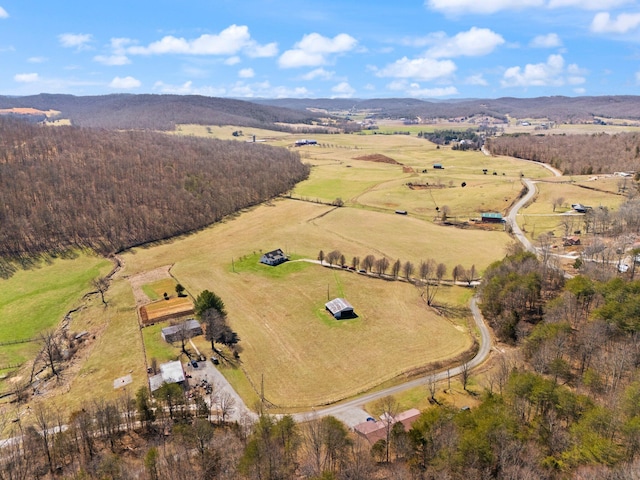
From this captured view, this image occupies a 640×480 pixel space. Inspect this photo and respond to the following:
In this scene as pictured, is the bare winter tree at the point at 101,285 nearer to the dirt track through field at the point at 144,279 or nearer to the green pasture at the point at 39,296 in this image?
the green pasture at the point at 39,296

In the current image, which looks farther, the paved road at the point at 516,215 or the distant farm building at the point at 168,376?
the paved road at the point at 516,215

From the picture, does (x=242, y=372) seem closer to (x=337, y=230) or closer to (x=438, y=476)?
(x=438, y=476)

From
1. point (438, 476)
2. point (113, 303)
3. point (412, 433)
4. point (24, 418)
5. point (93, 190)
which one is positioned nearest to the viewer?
point (438, 476)

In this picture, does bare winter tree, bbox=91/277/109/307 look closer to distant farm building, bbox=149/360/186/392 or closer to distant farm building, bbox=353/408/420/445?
distant farm building, bbox=149/360/186/392

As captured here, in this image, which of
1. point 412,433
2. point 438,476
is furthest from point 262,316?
point 438,476

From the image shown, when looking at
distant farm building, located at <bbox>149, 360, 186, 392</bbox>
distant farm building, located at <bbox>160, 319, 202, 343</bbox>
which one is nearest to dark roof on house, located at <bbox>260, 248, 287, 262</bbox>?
distant farm building, located at <bbox>160, 319, 202, 343</bbox>

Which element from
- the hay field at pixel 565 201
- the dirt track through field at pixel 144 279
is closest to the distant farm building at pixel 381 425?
the dirt track through field at pixel 144 279

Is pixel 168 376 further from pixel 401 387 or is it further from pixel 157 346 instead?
pixel 401 387
